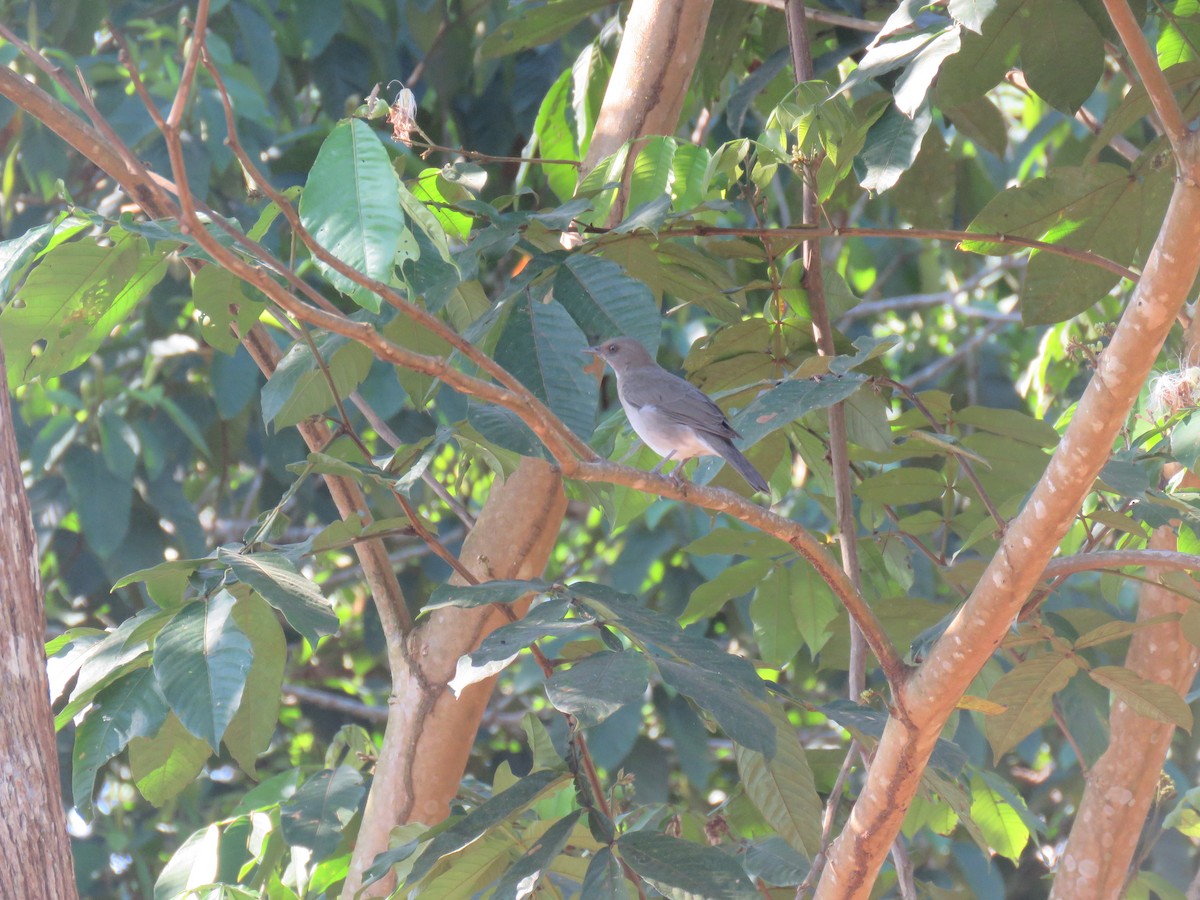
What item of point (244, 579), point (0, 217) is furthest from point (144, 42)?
point (244, 579)

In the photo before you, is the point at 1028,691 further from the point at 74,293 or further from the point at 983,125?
the point at 74,293

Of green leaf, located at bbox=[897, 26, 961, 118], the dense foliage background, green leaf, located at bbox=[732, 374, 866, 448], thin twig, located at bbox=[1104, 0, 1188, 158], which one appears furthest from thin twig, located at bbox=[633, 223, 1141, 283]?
thin twig, located at bbox=[1104, 0, 1188, 158]

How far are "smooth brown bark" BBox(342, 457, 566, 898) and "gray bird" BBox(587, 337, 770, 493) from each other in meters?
0.42

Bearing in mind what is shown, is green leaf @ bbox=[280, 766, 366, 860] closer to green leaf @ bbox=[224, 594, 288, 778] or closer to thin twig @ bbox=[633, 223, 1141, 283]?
green leaf @ bbox=[224, 594, 288, 778]

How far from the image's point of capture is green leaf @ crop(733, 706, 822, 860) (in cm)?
261

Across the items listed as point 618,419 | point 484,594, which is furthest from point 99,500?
point 484,594

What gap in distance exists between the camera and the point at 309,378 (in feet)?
9.16

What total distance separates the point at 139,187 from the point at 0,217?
488 centimetres

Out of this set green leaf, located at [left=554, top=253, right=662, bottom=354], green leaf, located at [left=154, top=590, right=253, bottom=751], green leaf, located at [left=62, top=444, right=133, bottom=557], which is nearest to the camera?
green leaf, located at [left=154, top=590, right=253, bottom=751]

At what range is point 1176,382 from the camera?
2.73 meters

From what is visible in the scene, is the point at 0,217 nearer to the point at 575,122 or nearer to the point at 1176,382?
the point at 575,122

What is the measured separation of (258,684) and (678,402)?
5.72ft

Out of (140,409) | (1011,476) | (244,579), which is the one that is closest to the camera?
(244,579)

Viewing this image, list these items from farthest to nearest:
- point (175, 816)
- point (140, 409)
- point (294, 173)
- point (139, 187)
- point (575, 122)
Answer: point (175, 816) < point (140, 409) < point (294, 173) < point (575, 122) < point (139, 187)
